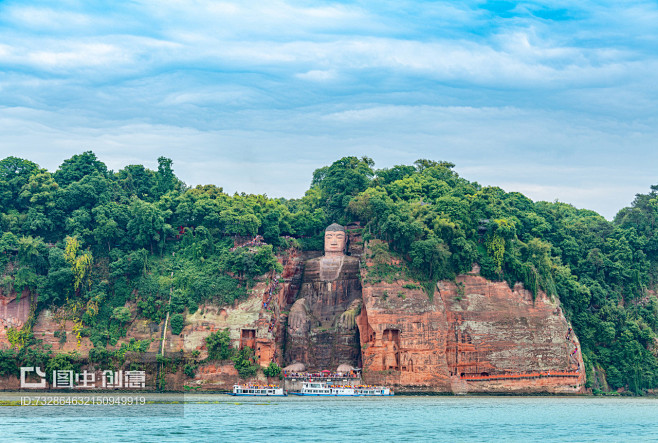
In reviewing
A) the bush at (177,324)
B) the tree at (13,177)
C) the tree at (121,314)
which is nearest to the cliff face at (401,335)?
the bush at (177,324)

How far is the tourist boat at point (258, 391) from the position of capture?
271 feet

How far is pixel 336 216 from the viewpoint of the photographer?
3890 inches

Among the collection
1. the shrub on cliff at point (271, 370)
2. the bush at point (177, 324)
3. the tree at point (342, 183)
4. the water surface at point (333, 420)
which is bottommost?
the water surface at point (333, 420)

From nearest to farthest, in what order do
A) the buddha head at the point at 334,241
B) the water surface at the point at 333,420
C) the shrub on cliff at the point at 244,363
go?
1. the water surface at the point at 333,420
2. the shrub on cliff at the point at 244,363
3. the buddha head at the point at 334,241

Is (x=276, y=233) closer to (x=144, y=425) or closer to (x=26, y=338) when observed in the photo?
(x=26, y=338)

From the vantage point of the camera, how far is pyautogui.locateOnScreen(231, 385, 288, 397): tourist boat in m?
82.6

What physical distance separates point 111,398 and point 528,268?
4061 cm

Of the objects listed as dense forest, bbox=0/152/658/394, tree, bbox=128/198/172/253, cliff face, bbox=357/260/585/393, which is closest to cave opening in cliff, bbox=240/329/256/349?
dense forest, bbox=0/152/658/394

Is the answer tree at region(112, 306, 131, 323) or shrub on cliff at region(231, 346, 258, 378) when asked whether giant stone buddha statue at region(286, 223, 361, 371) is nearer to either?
shrub on cliff at region(231, 346, 258, 378)

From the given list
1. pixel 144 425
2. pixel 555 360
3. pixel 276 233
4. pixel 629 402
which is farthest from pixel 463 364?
pixel 144 425

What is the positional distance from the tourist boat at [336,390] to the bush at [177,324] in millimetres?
12489

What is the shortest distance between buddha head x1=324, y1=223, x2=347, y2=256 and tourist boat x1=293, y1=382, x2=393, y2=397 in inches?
620

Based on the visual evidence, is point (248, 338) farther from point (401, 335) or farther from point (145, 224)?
point (145, 224)

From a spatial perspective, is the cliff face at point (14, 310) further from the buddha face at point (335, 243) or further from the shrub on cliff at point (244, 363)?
the buddha face at point (335, 243)
